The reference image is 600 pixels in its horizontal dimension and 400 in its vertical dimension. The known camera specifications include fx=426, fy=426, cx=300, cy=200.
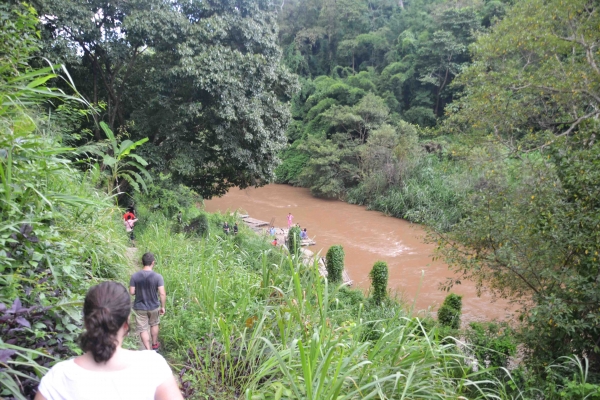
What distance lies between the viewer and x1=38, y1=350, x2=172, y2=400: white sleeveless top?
47.4 inches

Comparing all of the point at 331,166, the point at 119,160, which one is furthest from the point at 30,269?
the point at 331,166

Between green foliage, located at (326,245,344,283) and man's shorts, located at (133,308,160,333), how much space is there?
723 centimetres

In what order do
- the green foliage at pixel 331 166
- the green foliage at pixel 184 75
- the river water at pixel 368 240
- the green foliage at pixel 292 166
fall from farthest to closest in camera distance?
1. the green foliage at pixel 292 166
2. the green foliage at pixel 331 166
3. the river water at pixel 368 240
4. the green foliage at pixel 184 75

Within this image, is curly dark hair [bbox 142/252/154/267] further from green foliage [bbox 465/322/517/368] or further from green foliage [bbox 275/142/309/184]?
Answer: green foliage [bbox 275/142/309/184]

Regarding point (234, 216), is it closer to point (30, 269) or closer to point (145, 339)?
point (145, 339)

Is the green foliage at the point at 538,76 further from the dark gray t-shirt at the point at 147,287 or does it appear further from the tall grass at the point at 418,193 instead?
the tall grass at the point at 418,193

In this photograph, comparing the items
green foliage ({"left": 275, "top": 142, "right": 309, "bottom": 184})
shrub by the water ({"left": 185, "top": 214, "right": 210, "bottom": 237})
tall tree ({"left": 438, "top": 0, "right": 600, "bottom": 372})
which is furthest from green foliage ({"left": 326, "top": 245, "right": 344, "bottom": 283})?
green foliage ({"left": 275, "top": 142, "right": 309, "bottom": 184})

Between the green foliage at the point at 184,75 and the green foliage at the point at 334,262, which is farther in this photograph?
the green foliage at the point at 334,262

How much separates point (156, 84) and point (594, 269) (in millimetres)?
8551

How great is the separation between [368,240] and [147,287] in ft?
44.8

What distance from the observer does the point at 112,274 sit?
3.79 meters

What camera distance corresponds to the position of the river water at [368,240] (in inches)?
446

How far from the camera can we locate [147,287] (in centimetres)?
355

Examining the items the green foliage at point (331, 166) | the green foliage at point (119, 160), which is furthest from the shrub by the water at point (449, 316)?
the green foliage at point (331, 166)
